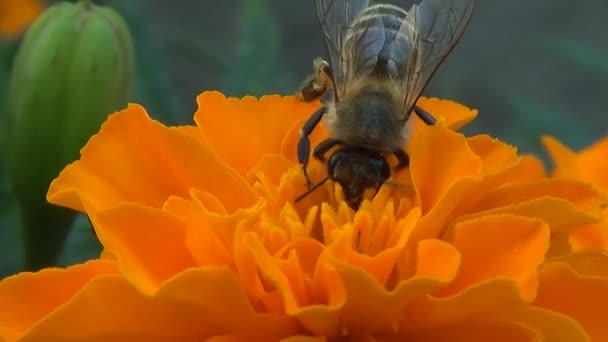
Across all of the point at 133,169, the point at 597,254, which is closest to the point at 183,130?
the point at 133,169

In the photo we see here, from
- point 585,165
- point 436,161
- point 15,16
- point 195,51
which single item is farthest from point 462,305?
point 15,16

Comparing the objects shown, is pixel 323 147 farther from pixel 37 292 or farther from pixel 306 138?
pixel 37 292

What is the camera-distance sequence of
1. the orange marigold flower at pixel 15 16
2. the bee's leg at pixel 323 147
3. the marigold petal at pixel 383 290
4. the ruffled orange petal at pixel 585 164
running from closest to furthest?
the marigold petal at pixel 383 290, the bee's leg at pixel 323 147, the ruffled orange petal at pixel 585 164, the orange marigold flower at pixel 15 16

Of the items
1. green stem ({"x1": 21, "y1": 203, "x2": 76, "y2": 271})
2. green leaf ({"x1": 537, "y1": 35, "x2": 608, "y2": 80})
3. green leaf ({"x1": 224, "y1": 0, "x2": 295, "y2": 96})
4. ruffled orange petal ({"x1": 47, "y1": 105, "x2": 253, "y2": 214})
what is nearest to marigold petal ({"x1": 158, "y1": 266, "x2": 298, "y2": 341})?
ruffled orange petal ({"x1": 47, "y1": 105, "x2": 253, "y2": 214})

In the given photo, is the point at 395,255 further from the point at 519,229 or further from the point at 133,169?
the point at 133,169

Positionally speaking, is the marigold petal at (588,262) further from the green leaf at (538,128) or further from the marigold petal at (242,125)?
the green leaf at (538,128)

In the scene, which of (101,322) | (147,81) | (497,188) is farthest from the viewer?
(147,81)

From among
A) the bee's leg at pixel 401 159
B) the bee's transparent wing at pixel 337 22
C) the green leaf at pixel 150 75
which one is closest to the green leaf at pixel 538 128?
the green leaf at pixel 150 75

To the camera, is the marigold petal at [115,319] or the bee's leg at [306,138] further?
the bee's leg at [306,138]
